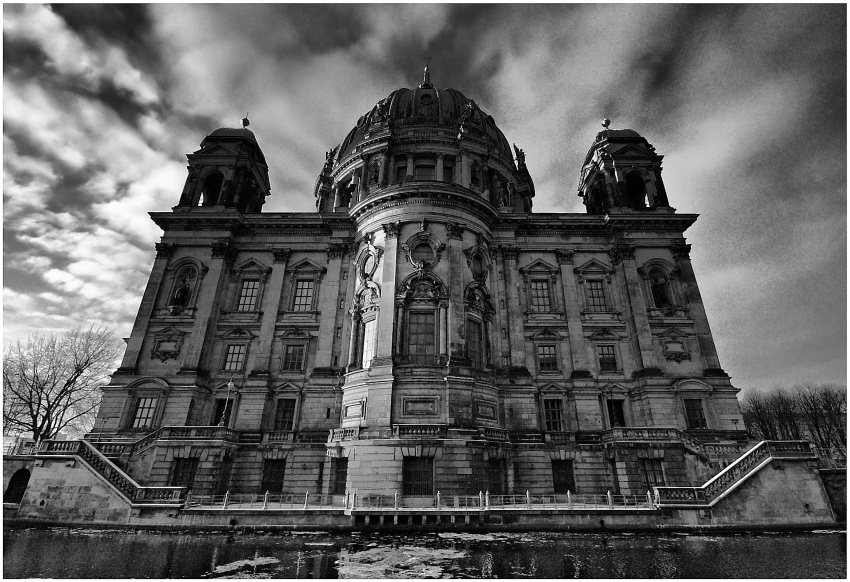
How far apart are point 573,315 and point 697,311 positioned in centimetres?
903

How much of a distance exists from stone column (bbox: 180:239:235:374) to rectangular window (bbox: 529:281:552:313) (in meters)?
23.6

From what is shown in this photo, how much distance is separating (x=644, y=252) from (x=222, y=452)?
32.8 metres

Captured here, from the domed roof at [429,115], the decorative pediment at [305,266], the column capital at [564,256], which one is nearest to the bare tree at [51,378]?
the decorative pediment at [305,266]

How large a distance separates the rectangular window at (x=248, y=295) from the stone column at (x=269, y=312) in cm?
88

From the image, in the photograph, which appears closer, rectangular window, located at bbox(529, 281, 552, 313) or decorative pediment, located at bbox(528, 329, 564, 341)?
decorative pediment, located at bbox(528, 329, 564, 341)

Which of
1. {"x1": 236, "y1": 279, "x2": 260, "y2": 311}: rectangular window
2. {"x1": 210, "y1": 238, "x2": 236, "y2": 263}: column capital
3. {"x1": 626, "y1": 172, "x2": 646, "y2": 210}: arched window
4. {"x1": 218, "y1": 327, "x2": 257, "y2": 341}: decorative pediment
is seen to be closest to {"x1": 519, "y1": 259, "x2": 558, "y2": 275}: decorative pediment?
{"x1": 626, "y1": 172, "x2": 646, "y2": 210}: arched window

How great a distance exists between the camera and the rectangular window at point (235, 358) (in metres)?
31.0

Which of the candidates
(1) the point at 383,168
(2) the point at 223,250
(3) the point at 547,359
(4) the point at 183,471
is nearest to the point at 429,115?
(1) the point at 383,168

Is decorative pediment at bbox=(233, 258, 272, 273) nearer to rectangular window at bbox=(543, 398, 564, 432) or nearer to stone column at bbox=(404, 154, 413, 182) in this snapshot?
stone column at bbox=(404, 154, 413, 182)

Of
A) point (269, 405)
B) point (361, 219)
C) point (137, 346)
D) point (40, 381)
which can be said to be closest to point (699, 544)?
point (269, 405)

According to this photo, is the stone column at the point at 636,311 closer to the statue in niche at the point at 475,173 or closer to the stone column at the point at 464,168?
the statue in niche at the point at 475,173

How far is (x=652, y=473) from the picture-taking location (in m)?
25.0

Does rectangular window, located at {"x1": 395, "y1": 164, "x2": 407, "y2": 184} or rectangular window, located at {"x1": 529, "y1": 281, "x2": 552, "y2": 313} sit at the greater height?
rectangular window, located at {"x1": 395, "y1": 164, "x2": 407, "y2": 184}

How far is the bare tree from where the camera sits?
120 ft
